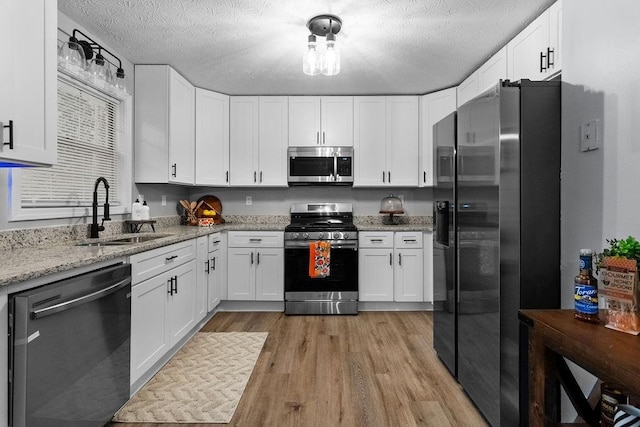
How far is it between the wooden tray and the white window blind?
1199mm

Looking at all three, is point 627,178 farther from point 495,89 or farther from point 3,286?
point 3,286

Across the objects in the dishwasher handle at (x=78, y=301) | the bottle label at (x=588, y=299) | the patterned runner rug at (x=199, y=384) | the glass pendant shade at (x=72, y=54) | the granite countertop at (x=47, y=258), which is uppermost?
the glass pendant shade at (x=72, y=54)

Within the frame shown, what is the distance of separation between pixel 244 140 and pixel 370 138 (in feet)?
4.80

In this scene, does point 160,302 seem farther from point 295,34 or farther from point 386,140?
point 386,140

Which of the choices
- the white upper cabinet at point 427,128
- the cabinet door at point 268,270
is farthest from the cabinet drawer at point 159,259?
the white upper cabinet at point 427,128

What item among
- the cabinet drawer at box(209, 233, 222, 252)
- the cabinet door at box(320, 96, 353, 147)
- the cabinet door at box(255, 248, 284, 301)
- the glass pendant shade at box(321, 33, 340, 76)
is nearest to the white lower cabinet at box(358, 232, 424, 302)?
the cabinet door at box(255, 248, 284, 301)

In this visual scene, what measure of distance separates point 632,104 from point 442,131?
1217 mm

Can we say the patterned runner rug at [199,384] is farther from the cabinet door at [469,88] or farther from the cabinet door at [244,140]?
the cabinet door at [469,88]

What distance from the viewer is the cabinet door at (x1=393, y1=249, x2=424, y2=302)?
372 centimetres

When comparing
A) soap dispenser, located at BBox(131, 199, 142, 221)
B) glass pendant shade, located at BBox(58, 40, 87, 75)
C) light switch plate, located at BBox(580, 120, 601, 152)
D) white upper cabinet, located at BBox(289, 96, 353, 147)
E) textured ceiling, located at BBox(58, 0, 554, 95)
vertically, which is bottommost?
soap dispenser, located at BBox(131, 199, 142, 221)

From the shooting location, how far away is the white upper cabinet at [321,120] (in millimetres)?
4016

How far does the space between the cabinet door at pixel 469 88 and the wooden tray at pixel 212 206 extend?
9.82ft

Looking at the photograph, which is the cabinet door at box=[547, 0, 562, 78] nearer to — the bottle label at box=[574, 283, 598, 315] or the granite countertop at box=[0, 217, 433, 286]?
the bottle label at box=[574, 283, 598, 315]

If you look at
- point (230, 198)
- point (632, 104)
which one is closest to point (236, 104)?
point (230, 198)
